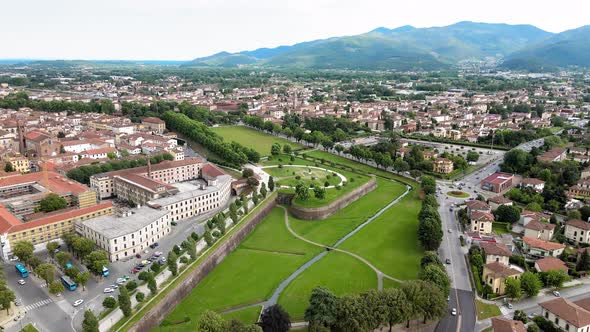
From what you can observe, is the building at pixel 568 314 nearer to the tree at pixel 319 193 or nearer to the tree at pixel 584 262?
the tree at pixel 584 262

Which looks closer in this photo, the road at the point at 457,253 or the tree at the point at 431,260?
the road at the point at 457,253

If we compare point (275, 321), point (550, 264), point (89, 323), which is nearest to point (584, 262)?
point (550, 264)

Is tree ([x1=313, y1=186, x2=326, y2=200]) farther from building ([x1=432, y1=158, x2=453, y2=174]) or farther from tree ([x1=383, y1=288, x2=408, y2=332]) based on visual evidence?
tree ([x1=383, y1=288, x2=408, y2=332])

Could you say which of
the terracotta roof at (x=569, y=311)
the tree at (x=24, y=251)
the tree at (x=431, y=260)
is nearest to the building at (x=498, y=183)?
the tree at (x=431, y=260)

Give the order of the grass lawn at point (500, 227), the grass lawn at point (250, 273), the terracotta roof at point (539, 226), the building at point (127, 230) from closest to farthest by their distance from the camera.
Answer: the grass lawn at point (250, 273) → the building at point (127, 230) → the terracotta roof at point (539, 226) → the grass lawn at point (500, 227)

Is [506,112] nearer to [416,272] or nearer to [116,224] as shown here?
[416,272]

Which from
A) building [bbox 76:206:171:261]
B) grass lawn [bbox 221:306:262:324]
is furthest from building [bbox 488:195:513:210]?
building [bbox 76:206:171:261]
